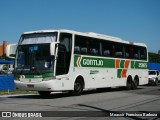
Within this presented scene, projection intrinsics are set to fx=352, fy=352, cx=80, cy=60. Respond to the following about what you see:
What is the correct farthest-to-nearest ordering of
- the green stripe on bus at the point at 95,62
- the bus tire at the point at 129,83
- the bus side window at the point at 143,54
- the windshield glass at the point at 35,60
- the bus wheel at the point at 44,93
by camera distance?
the bus side window at the point at 143,54
the bus tire at the point at 129,83
the bus wheel at the point at 44,93
the green stripe on bus at the point at 95,62
the windshield glass at the point at 35,60

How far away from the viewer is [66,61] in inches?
728

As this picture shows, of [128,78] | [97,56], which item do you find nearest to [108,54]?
[97,56]

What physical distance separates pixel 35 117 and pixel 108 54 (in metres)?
12.5

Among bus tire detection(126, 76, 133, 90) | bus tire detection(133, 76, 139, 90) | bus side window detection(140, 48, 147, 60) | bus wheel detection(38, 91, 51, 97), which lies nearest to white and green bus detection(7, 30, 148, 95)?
bus wheel detection(38, 91, 51, 97)

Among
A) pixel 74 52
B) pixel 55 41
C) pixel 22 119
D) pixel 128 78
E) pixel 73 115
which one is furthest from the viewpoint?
pixel 128 78

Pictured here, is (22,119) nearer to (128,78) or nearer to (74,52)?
(74,52)

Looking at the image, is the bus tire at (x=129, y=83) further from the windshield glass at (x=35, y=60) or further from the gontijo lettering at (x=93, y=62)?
the windshield glass at (x=35, y=60)

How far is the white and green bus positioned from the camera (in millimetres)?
17531

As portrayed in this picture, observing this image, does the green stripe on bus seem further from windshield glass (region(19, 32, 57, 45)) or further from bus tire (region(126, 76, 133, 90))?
windshield glass (region(19, 32, 57, 45))

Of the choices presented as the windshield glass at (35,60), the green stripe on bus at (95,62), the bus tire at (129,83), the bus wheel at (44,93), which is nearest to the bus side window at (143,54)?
the green stripe on bus at (95,62)

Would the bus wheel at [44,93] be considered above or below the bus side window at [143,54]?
below

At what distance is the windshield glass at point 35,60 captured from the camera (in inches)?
690

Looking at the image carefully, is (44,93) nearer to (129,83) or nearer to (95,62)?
(95,62)

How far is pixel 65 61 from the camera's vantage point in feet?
60.4
